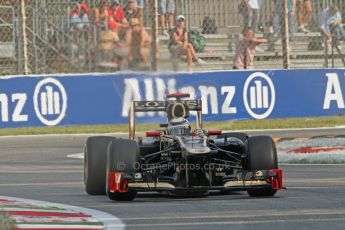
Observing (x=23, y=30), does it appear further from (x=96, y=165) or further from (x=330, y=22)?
(x=96, y=165)

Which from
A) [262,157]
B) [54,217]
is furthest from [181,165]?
[54,217]

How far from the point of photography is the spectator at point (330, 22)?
2398 cm

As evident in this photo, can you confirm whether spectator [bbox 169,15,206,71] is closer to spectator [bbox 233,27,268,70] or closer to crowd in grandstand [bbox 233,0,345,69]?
spectator [bbox 233,27,268,70]

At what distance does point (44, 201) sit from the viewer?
37.9 ft

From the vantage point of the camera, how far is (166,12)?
2311cm

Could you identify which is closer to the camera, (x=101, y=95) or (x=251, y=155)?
(x=251, y=155)

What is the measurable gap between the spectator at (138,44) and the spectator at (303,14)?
3.28m

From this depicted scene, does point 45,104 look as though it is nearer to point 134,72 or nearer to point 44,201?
point 134,72

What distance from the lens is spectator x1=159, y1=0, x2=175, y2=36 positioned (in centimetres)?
2294

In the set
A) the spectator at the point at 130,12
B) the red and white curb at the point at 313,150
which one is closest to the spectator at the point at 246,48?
the spectator at the point at 130,12

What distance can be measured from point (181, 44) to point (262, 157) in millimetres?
11471

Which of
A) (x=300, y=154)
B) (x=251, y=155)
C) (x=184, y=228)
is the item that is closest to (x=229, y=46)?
(x=300, y=154)

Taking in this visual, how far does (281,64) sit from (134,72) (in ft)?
9.80

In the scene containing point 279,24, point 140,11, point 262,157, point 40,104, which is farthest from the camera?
point 279,24
